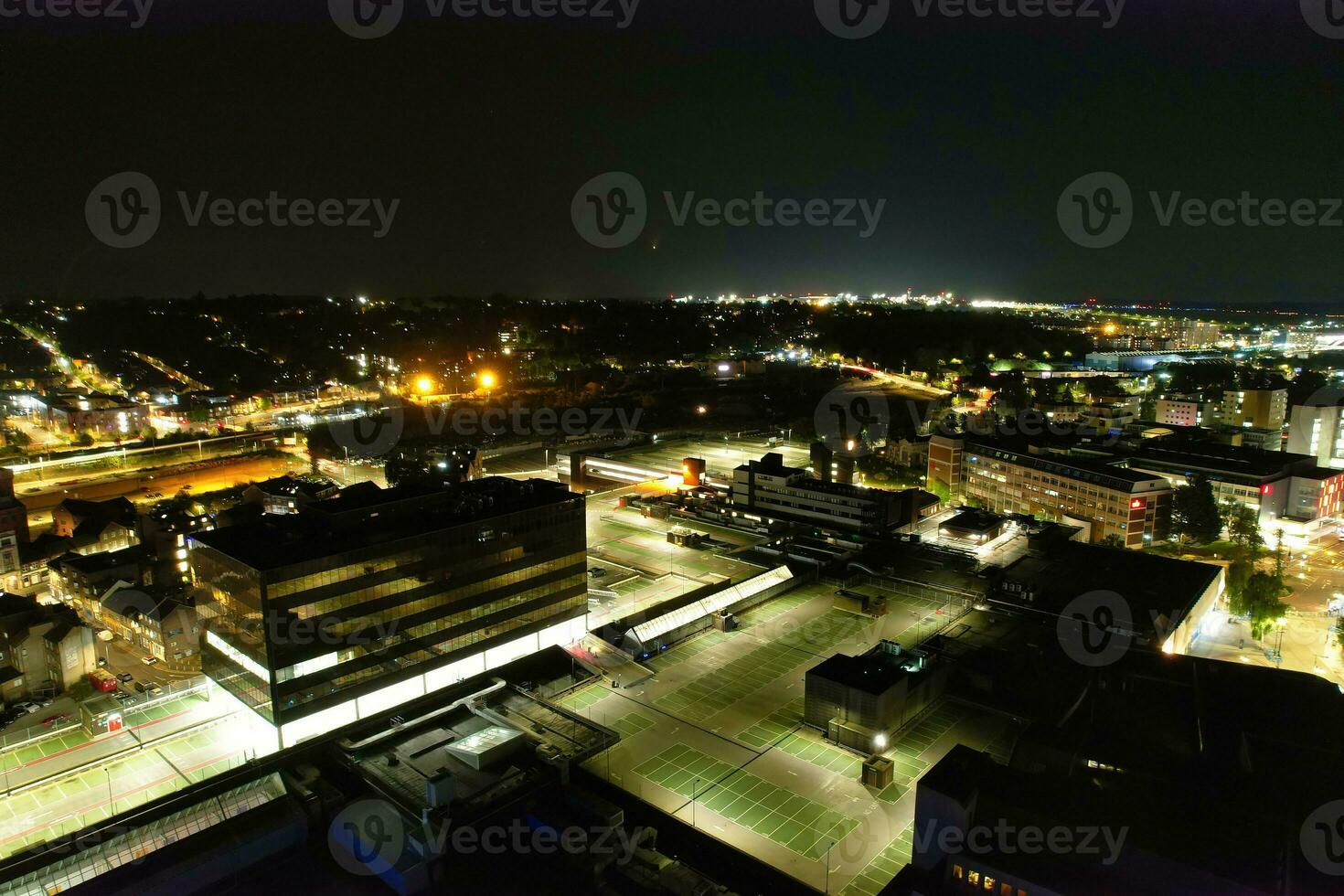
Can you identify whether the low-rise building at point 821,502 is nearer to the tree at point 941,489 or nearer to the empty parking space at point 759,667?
the tree at point 941,489

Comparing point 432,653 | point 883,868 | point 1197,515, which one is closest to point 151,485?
point 432,653

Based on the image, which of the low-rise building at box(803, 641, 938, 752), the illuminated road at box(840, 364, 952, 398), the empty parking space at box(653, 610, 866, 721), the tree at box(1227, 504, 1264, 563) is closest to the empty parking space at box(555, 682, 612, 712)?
the empty parking space at box(653, 610, 866, 721)

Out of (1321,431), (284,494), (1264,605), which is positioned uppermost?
(1321,431)

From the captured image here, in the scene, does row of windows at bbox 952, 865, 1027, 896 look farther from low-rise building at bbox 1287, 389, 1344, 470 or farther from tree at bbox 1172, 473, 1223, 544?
low-rise building at bbox 1287, 389, 1344, 470

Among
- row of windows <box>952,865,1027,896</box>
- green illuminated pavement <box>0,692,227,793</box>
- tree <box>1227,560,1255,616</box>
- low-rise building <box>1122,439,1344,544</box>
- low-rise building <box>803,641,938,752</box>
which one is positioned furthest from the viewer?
low-rise building <box>1122,439,1344,544</box>

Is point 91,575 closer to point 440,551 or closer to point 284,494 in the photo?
point 284,494

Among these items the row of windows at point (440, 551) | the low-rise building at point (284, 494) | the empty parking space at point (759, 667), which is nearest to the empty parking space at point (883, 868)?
the empty parking space at point (759, 667)

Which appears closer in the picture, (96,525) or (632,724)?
(632,724)
